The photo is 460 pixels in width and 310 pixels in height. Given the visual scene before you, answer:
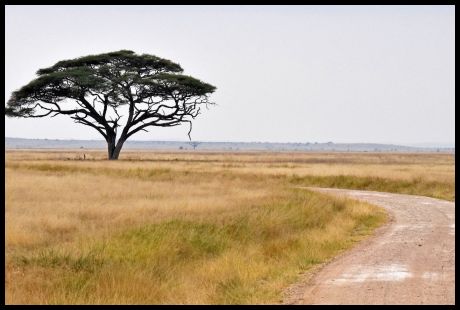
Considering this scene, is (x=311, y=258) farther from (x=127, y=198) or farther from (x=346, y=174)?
(x=346, y=174)

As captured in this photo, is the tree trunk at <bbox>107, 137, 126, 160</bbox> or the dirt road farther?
the tree trunk at <bbox>107, 137, 126, 160</bbox>

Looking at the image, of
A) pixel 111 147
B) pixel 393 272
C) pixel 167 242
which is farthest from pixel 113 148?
pixel 393 272

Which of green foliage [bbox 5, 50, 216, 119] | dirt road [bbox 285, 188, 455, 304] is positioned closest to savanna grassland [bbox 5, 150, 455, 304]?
dirt road [bbox 285, 188, 455, 304]

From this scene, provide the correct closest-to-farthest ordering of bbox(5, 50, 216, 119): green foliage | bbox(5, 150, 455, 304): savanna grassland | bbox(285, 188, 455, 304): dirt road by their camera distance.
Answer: bbox(285, 188, 455, 304): dirt road → bbox(5, 150, 455, 304): savanna grassland → bbox(5, 50, 216, 119): green foliage

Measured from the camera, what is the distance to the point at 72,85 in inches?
2402

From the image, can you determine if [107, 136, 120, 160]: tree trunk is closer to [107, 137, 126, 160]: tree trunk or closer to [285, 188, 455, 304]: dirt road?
[107, 137, 126, 160]: tree trunk

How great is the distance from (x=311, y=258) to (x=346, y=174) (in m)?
29.0

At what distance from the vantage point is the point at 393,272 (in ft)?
37.1

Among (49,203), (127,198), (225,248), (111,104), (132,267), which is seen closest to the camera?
(132,267)

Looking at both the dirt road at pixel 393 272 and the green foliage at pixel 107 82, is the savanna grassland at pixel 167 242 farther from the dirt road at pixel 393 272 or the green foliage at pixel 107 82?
the green foliage at pixel 107 82

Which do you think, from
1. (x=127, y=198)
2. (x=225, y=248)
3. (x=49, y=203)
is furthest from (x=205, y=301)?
(x=127, y=198)

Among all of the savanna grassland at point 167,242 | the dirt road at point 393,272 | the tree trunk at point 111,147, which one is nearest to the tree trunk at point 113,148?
the tree trunk at point 111,147

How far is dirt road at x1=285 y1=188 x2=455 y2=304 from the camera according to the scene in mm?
9414

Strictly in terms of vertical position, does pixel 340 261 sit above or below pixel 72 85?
below
